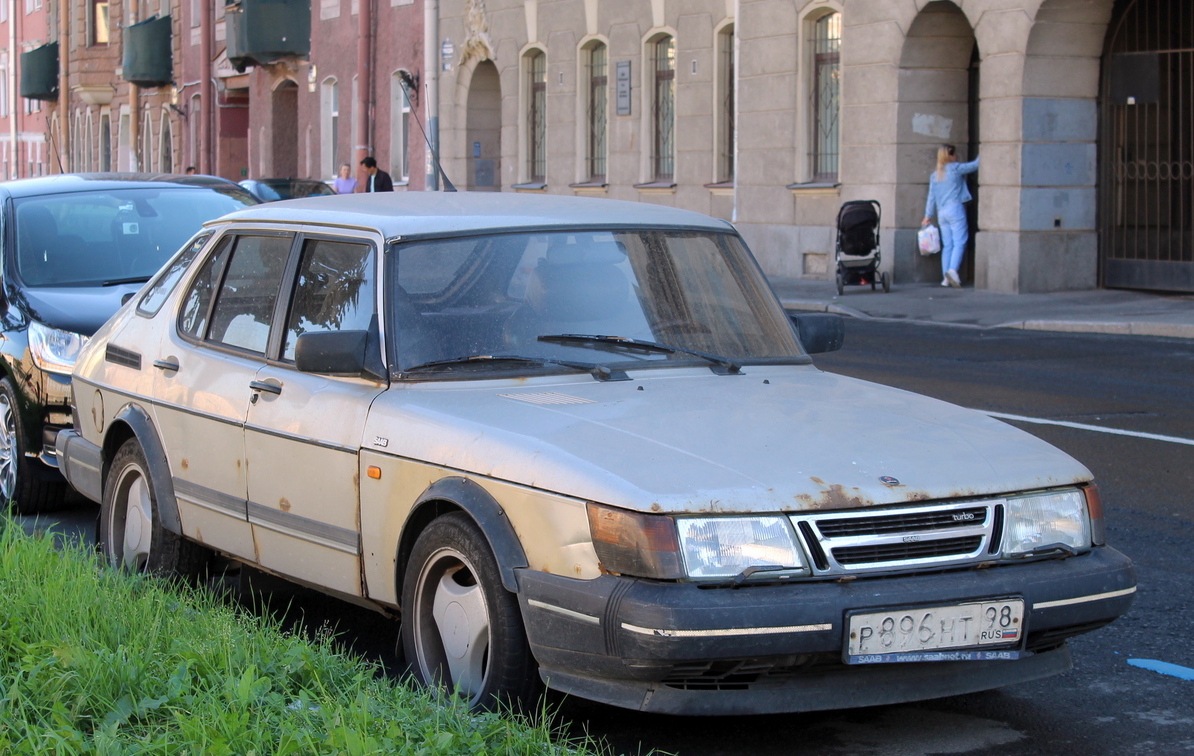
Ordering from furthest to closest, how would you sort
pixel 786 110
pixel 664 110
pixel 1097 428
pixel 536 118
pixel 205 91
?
pixel 205 91, pixel 536 118, pixel 664 110, pixel 786 110, pixel 1097 428

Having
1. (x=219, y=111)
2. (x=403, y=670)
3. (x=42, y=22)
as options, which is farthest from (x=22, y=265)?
(x=42, y=22)

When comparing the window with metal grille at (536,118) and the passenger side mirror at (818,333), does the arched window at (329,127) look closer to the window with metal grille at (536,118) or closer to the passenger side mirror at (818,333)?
the window with metal grille at (536,118)

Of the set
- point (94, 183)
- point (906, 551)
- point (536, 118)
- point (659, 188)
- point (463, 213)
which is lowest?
point (906, 551)

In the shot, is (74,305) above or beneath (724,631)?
above

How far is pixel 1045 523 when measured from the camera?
4504 millimetres

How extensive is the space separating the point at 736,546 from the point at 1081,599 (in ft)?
3.26

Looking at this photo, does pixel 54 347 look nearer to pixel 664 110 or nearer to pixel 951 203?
pixel 951 203

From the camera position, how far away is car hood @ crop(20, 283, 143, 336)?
8312 mm

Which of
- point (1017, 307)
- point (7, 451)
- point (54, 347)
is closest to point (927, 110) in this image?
point (1017, 307)

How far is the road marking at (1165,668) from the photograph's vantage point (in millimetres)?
5137

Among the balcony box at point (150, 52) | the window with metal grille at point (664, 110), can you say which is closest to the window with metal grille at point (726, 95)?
the window with metal grille at point (664, 110)

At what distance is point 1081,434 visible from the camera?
998cm

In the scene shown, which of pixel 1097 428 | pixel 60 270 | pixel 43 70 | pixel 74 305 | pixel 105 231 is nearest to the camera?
pixel 74 305

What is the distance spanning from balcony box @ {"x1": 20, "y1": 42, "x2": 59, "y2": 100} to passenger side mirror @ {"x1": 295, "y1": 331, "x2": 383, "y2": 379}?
190 feet
